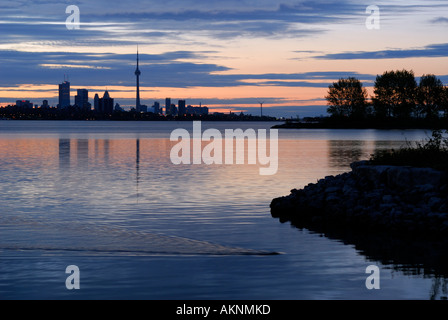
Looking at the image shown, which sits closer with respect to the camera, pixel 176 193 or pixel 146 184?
pixel 176 193

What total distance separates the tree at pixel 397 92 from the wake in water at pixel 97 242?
17569 cm

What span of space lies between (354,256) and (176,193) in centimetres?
1656

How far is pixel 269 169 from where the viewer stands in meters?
49.1

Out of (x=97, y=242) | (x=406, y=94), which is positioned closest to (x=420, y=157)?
(x=97, y=242)

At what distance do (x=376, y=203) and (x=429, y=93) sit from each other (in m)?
174

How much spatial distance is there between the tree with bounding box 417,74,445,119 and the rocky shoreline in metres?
169

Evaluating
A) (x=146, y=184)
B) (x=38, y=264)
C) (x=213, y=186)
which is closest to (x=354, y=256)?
(x=38, y=264)

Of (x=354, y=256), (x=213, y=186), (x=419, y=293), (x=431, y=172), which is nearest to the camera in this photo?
(x=419, y=293)

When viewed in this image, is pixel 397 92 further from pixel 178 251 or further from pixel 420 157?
pixel 178 251
